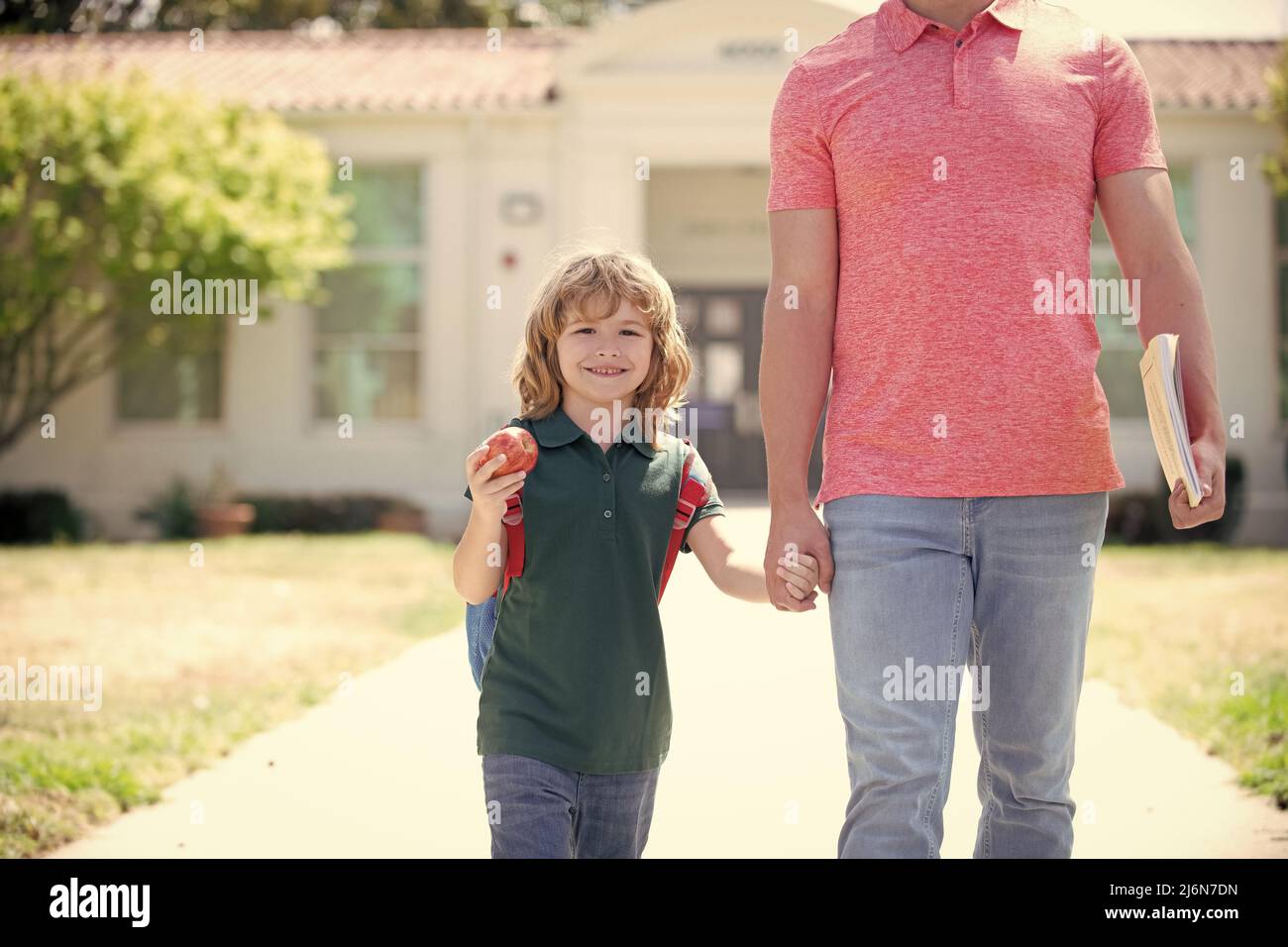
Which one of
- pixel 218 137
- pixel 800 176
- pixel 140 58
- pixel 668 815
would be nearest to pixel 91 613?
pixel 668 815

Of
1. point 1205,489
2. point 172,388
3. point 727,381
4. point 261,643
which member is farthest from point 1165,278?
point 727,381

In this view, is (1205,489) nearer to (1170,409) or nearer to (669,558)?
(1170,409)

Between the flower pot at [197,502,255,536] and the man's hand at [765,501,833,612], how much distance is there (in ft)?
37.6

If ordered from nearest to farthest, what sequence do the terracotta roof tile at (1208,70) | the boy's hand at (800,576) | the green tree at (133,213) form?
the boy's hand at (800,576) → the green tree at (133,213) → the terracotta roof tile at (1208,70)

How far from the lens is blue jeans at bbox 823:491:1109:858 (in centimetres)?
237

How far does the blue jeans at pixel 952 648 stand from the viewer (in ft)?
7.78

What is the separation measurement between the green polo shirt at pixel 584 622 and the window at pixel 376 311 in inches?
470

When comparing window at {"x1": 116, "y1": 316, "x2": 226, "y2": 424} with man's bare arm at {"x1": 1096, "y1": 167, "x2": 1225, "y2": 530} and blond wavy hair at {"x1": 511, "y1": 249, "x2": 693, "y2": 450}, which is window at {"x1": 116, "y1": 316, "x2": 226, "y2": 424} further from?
man's bare arm at {"x1": 1096, "y1": 167, "x2": 1225, "y2": 530}

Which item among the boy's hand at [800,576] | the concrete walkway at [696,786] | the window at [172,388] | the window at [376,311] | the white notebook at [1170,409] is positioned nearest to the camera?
the white notebook at [1170,409]

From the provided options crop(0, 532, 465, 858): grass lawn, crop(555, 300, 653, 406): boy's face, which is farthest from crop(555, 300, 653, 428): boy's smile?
crop(0, 532, 465, 858): grass lawn

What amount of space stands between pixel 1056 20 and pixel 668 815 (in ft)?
8.92

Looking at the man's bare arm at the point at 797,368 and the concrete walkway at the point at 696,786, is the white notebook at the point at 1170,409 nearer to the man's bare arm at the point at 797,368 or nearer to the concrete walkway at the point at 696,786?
the man's bare arm at the point at 797,368

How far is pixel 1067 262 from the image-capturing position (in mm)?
2484
